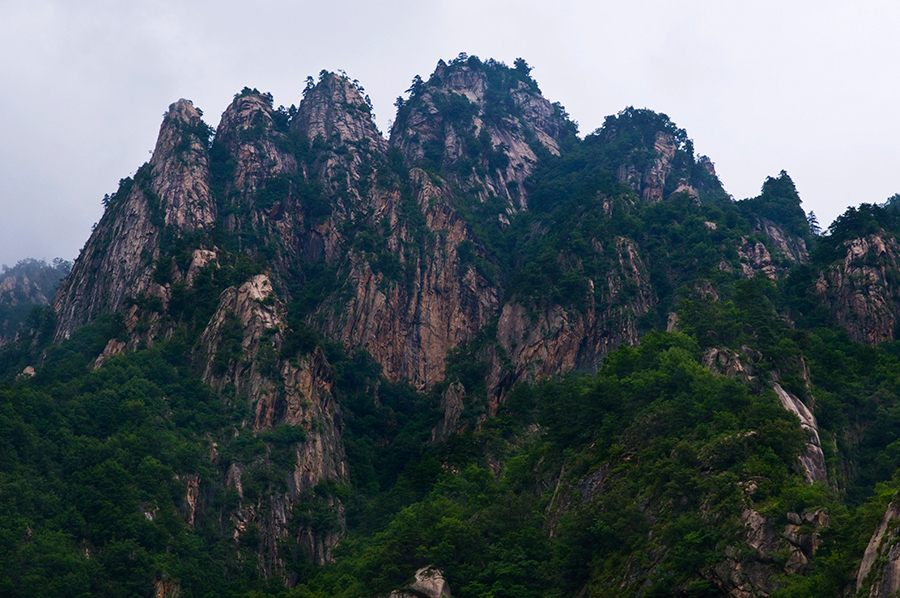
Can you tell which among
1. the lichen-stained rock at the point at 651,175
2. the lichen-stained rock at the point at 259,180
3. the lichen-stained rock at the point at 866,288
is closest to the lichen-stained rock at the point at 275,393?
the lichen-stained rock at the point at 259,180

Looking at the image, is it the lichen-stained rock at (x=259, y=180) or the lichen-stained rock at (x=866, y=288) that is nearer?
the lichen-stained rock at (x=866, y=288)

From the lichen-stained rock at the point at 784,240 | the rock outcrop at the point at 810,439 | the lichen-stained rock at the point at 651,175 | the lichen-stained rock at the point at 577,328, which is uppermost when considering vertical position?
the lichen-stained rock at the point at 651,175

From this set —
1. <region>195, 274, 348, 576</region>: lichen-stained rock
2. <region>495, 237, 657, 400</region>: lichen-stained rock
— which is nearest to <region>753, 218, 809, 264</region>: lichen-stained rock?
<region>495, 237, 657, 400</region>: lichen-stained rock

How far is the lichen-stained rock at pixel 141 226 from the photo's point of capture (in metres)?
106

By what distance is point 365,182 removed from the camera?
127 metres

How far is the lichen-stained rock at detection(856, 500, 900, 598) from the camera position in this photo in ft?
107

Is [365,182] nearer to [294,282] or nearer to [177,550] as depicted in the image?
[294,282]

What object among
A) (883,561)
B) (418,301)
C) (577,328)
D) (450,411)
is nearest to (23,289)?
(418,301)

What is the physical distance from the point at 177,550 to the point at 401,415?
108 feet

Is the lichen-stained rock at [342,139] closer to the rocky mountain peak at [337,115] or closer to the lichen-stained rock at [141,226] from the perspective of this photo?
the rocky mountain peak at [337,115]

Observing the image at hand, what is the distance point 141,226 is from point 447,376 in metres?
44.9

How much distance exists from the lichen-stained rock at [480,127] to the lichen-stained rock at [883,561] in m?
97.9

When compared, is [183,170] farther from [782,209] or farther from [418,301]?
[782,209]

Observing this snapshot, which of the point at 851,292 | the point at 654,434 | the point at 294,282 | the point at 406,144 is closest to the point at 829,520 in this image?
the point at 654,434
